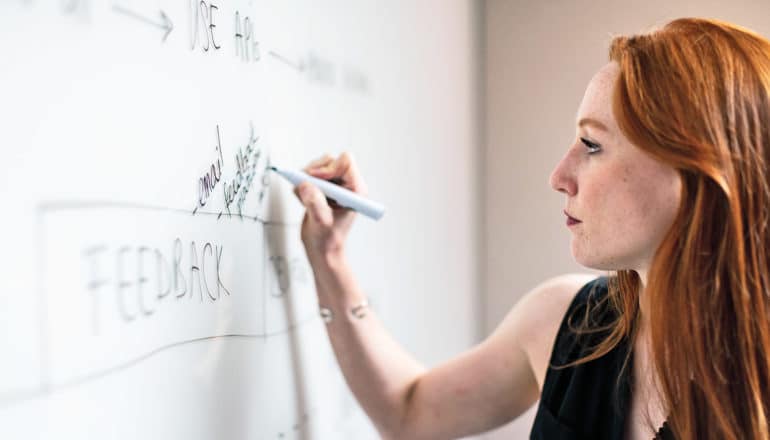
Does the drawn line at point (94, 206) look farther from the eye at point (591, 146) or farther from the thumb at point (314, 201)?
the eye at point (591, 146)

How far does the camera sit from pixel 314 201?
0.64 m

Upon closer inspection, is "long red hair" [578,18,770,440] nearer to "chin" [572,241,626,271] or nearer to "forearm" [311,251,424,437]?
"chin" [572,241,626,271]

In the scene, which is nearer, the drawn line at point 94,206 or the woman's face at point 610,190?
the drawn line at point 94,206

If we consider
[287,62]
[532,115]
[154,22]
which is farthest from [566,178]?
[532,115]

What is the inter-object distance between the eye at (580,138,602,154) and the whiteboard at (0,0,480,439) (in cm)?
23

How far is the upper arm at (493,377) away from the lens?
849 millimetres

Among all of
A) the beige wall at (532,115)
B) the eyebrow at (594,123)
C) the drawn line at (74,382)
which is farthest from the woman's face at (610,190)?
the beige wall at (532,115)

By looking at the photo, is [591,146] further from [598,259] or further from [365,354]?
[365,354]

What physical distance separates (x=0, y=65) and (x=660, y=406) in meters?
0.63

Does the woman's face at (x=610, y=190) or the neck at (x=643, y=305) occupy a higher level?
the woman's face at (x=610, y=190)

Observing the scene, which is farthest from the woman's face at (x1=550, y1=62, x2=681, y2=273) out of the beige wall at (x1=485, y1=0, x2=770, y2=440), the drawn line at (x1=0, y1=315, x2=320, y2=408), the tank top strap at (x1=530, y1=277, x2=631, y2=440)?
the beige wall at (x1=485, y1=0, x2=770, y2=440)

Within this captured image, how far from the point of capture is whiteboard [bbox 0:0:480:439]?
1.27ft

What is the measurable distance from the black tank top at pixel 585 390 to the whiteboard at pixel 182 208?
199 millimetres

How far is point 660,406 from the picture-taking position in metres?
0.74
